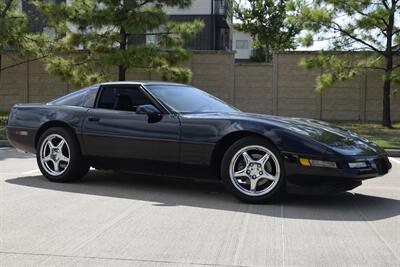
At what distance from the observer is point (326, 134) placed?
649 centimetres

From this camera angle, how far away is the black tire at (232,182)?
622 centimetres

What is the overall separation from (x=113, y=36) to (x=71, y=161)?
44.7 ft

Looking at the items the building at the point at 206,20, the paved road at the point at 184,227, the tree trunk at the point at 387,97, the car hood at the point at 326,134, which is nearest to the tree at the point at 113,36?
the tree trunk at the point at 387,97

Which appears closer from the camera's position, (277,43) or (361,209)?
(361,209)

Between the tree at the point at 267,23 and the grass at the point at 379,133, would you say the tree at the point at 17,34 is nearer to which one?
the grass at the point at 379,133

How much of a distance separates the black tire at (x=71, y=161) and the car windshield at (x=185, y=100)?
4.18ft

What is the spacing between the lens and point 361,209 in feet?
20.8

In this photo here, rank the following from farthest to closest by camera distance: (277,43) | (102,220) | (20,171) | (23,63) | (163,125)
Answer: (277,43) → (23,63) → (20,171) → (163,125) → (102,220)

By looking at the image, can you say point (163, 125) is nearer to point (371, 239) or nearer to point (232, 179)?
point (232, 179)

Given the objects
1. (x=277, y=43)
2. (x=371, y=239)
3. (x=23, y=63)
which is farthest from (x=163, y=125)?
(x=277, y=43)

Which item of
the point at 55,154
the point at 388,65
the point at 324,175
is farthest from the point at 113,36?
the point at 324,175

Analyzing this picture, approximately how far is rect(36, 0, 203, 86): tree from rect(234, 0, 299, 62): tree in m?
17.3

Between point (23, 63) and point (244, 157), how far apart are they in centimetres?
2056

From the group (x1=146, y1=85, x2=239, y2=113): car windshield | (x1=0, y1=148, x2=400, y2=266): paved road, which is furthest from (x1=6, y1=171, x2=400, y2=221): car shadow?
(x1=146, y1=85, x2=239, y2=113): car windshield
